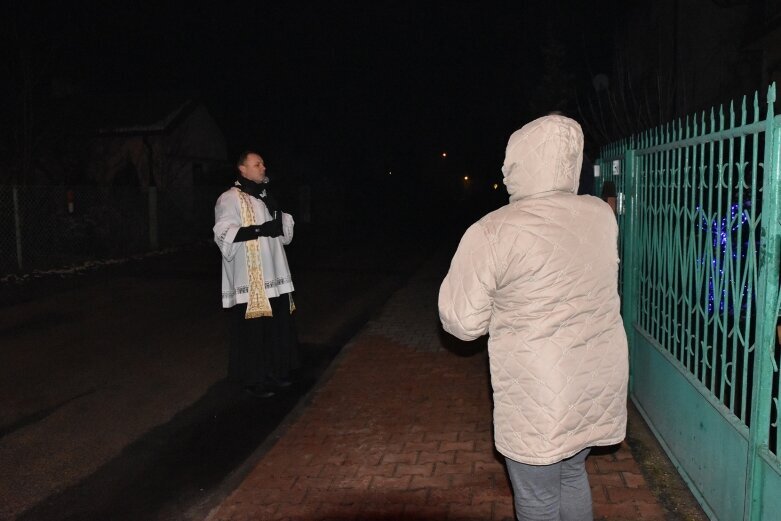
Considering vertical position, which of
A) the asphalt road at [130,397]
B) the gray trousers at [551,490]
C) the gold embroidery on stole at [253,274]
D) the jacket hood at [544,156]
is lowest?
the asphalt road at [130,397]

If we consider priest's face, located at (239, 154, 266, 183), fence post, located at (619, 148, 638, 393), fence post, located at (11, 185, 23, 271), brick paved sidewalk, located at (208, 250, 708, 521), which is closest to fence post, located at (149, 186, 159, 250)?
fence post, located at (11, 185, 23, 271)

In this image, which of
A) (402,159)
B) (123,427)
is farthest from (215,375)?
(402,159)

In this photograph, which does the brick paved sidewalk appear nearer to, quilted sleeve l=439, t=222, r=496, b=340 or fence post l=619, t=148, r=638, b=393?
fence post l=619, t=148, r=638, b=393

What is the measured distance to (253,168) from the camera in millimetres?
Result: 5469

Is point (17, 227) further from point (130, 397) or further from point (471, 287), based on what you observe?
point (471, 287)

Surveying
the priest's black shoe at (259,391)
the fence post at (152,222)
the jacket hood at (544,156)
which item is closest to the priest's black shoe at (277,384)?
the priest's black shoe at (259,391)

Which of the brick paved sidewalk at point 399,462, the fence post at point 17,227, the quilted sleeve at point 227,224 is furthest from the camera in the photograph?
the fence post at point 17,227

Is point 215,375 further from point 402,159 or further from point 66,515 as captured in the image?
point 402,159

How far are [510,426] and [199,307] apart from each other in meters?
7.99

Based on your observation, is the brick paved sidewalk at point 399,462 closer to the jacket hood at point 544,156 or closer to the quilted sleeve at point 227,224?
the quilted sleeve at point 227,224

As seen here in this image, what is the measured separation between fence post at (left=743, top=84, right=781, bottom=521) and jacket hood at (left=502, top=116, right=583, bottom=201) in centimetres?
77

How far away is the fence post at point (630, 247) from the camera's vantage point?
200 inches

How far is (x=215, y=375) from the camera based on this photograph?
6508mm

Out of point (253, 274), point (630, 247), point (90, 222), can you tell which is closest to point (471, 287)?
point (630, 247)
